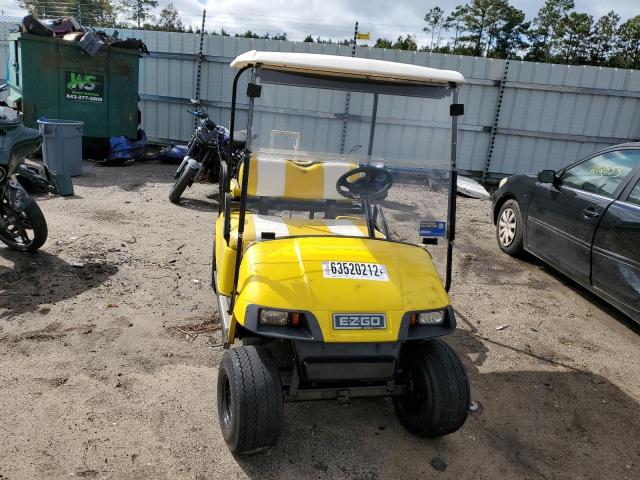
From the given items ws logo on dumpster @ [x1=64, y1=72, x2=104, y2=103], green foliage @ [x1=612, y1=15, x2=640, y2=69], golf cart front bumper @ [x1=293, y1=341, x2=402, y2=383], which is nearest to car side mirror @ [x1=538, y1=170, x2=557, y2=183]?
golf cart front bumper @ [x1=293, y1=341, x2=402, y2=383]

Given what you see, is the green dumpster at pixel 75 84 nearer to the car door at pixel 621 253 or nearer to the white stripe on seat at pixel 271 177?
the white stripe on seat at pixel 271 177

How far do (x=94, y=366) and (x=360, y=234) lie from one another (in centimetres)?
182

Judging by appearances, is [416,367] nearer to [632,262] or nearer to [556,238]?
[632,262]

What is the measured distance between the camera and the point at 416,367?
8.80ft

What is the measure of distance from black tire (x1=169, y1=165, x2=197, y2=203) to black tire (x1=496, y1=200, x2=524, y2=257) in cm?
397

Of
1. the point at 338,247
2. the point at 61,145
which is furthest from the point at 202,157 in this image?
the point at 338,247

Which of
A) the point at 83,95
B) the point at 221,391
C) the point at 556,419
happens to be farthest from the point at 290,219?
the point at 83,95

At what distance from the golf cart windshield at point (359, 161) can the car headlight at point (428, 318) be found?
20.6 inches

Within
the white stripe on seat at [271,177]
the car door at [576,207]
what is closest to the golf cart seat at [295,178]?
the white stripe on seat at [271,177]

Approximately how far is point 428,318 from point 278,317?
2.46 feet

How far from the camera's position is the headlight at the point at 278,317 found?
2418 millimetres

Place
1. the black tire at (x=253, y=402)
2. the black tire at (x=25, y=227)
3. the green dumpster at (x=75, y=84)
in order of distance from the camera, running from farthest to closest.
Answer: the green dumpster at (x=75, y=84) → the black tire at (x=25, y=227) → the black tire at (x=253, y=402)

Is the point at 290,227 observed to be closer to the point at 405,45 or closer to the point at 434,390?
the point at 434,390

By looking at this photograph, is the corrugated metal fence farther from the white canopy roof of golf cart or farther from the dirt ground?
the white canopy roof of golf cart
